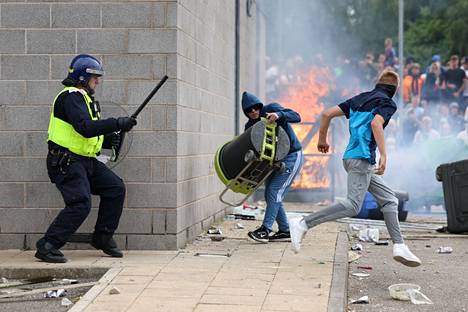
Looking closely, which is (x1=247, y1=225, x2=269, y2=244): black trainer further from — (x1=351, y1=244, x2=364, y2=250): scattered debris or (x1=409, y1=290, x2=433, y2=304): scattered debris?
(x1=409, y1=290, x2=433, y2=304): scattered debris

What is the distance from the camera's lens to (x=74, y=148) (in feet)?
Result: 27.4

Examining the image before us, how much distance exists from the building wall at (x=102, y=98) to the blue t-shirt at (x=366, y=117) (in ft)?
5.45

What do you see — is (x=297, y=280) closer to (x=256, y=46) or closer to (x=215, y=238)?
(x=215, y=238)

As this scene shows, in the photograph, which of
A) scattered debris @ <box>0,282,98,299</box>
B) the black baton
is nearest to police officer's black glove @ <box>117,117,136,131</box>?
the black baton

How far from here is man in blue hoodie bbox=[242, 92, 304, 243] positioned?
983 centimetres

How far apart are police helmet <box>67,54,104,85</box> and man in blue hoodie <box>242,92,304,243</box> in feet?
6.65

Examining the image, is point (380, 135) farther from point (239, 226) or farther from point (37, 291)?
point (239, 226)

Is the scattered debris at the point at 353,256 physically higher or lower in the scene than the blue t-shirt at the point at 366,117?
lower

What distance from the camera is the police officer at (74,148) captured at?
8234mm

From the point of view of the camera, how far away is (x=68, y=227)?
8297 mm

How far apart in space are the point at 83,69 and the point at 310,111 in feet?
40.4

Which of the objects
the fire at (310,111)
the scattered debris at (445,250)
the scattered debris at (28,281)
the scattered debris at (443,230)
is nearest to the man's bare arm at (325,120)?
the scattered debris at (445,250)

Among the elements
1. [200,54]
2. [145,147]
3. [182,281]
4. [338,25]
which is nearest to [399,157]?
[200,54]

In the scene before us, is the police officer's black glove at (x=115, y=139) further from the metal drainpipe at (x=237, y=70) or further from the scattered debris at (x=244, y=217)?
the metal drainpipe at (x=237, y=70)
